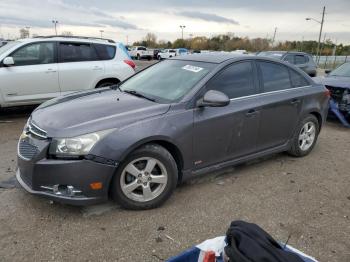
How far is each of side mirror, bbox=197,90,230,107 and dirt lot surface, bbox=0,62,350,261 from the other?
1.06 m

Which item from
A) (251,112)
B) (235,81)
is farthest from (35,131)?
(251,112)

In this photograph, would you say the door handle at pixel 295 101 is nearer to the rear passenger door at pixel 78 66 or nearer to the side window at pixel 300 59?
the rear passenger door at pixel 78 66

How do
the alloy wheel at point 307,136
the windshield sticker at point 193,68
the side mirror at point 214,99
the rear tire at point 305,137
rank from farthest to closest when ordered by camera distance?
1. the alloy wheel at point 307,136
2. the rear tire at point 305,137
3. the windshield sticker at point 193,68
4. the side mirror at point 214,99

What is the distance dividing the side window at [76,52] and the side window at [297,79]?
4.52m

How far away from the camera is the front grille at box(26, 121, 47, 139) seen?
10.4 ft

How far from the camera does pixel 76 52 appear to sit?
7.38 meters

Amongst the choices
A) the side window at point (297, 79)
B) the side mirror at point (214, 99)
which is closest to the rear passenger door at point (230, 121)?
the side mirror at point (214, 99)

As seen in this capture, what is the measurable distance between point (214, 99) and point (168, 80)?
798mm

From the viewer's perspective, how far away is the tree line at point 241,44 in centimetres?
5906

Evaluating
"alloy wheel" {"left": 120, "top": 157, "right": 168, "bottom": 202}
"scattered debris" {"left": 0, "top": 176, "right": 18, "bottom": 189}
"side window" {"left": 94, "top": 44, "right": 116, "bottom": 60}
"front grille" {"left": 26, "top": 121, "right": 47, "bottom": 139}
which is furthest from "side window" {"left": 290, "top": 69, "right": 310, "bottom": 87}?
"side window" {"left": 94, "top": 44, "right": 116, "bottom": 60}

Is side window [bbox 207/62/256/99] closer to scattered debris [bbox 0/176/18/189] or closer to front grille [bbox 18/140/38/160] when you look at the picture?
front grille [bbox 18/140/38/160]

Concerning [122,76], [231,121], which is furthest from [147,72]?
[122,76]

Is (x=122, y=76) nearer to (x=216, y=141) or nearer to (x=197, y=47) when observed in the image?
(x=216, y=141)

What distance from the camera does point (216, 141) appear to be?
381 centimetres
